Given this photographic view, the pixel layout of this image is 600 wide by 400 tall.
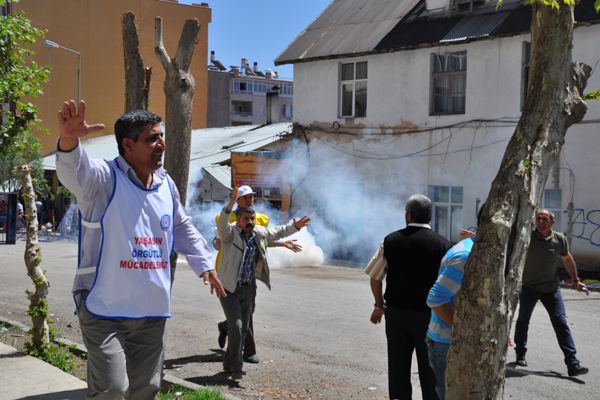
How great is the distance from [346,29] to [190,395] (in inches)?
753

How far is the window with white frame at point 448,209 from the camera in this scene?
784 inches

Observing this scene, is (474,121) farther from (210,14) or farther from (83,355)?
(210,14)

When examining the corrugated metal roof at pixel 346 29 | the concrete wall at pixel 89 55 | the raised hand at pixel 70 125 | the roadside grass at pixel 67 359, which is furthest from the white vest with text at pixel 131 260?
the concrete wall at pixel 89 55

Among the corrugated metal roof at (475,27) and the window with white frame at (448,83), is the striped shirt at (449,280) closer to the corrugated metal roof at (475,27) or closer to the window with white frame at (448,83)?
the corrugated metal roof at (475,27)

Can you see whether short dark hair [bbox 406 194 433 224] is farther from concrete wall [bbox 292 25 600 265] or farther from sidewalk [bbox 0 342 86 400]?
concrete wall [bbox 292 25 600 265]

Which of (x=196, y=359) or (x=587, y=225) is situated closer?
(x=196, y=359)

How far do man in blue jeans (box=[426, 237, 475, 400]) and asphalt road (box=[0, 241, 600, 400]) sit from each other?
1869mm

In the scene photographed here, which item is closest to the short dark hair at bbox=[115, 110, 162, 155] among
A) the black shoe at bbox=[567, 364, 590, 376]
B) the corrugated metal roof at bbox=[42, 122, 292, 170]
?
the black shoe at bbox=[567, 364, 590, 376]

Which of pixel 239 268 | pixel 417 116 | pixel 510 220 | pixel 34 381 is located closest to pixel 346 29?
pixel 417 116

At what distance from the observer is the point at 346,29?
2361 centimetres

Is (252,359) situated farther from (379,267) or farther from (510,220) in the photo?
(510,220)

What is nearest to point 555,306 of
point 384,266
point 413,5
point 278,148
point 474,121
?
point 384,266

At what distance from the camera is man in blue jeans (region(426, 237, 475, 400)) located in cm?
442

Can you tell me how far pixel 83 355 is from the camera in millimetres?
7633
